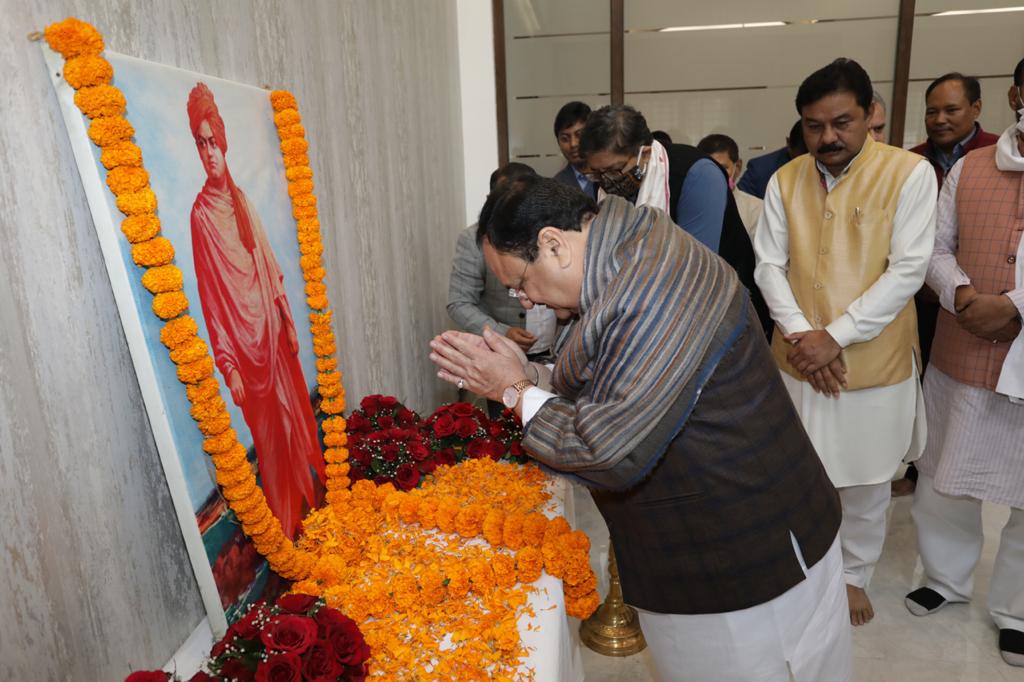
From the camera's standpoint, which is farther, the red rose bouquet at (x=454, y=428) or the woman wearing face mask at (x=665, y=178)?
the woman wearing face mask at (x=665, y=178)

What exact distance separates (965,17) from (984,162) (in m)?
3.71

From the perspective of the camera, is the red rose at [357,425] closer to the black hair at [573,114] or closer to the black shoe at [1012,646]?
the black hair at [573,114]

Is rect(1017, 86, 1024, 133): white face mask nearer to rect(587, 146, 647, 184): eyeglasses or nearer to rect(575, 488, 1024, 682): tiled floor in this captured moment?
rect(587, 146, 647, 184): eyeglasses

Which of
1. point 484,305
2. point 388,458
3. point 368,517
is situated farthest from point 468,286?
point 368,517

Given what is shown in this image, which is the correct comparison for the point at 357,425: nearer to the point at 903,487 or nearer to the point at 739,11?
the point at 903,487

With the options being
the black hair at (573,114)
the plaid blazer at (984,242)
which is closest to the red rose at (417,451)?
the plaid blazer at (984,242)

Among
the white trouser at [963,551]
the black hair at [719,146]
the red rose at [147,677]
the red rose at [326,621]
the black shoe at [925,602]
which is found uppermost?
the black hair at [719,146]

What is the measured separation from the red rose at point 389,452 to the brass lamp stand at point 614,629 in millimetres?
1041

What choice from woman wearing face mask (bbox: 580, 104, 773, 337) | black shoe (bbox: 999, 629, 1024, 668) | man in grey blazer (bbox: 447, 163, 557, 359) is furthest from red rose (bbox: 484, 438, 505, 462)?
black shoe (bbox: 999, 629, 1024, 668)

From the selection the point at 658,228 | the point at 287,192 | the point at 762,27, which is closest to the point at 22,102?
the point at 287,192

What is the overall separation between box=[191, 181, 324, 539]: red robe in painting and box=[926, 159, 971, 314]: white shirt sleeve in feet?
6.97

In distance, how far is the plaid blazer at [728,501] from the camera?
131 centimetres

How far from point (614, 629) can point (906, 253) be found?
1.67 meters

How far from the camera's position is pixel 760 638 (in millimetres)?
1458
